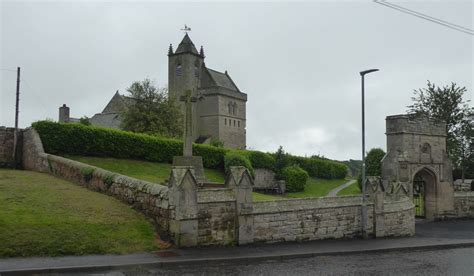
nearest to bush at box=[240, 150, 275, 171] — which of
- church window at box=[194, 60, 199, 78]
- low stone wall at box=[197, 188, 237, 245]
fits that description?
low stone wall at box=[197, 188, 237, 245]

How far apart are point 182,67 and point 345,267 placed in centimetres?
6107

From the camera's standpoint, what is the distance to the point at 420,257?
48.9ft

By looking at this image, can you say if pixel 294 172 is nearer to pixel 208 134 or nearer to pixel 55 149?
pixel 55 149

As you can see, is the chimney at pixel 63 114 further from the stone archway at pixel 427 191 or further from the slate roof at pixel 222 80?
the stone archway at pixel 427 191

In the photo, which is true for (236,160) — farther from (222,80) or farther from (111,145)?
(222,80)

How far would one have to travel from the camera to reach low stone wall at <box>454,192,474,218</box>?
97.9ft

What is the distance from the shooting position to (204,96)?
238 feet

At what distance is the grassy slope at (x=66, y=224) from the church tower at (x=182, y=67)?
54350 mm

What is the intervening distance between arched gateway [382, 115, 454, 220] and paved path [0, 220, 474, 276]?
6761 mm

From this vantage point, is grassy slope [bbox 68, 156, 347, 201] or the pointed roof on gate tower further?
the pointed roof on gate tower

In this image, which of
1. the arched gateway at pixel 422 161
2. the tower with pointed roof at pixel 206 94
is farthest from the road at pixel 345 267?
the tower with pointed roof at pixel 206 94

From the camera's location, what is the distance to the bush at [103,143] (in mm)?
26969

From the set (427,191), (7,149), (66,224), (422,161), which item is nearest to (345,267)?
(66,224)

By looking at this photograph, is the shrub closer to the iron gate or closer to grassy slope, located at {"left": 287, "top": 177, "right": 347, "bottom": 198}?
grassy slope, located at {"left": 287, "top": 177, "right": 347, "bottom": 198}
